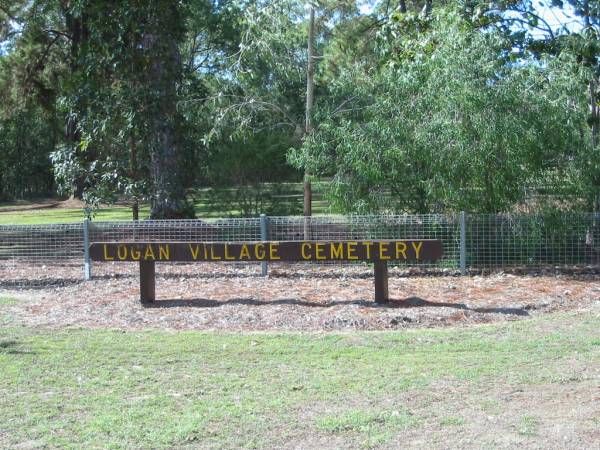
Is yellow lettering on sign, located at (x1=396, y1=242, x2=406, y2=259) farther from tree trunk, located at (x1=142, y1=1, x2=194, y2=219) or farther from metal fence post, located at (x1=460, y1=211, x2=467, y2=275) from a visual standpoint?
tree trunk, located at (x1=142, y1=1, x2=194, y2=219)

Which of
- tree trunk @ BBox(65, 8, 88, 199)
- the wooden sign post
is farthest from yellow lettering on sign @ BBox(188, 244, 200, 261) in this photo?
tree trunk @ BBox(65, 8, 88, 199)

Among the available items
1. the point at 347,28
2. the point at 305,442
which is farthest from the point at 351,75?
the point at 305,442

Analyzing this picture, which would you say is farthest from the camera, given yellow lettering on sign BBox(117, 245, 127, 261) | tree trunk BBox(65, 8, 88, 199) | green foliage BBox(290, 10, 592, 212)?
tree trunk BBox(65, 8, 88, 199)

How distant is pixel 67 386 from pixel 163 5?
10.5 meters

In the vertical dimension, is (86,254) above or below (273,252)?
below

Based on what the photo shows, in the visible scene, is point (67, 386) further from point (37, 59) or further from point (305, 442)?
point (37, 59)

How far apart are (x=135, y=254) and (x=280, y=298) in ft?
6.67

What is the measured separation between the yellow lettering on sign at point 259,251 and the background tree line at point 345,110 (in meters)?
3.07

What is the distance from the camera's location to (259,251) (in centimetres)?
1027

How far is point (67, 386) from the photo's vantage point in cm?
654

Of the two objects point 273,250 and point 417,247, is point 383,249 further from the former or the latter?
point 273,250

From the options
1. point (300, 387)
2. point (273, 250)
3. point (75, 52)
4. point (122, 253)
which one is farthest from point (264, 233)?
point (75, 52)

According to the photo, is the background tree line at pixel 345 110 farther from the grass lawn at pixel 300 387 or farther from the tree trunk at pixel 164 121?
the grass lawn at pixel 300 387

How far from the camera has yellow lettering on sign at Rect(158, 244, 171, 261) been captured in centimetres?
1037
